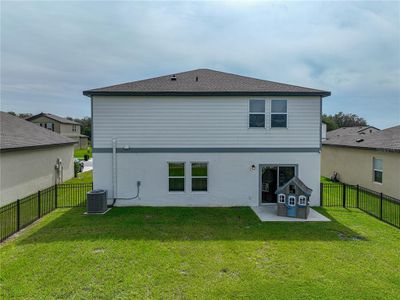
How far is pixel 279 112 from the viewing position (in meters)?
11.6

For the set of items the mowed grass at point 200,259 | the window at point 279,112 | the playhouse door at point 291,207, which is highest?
the window at point 279,112

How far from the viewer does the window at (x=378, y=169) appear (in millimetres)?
14697

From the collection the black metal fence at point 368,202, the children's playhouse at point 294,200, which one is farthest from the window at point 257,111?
the black metal fence at point 368,202

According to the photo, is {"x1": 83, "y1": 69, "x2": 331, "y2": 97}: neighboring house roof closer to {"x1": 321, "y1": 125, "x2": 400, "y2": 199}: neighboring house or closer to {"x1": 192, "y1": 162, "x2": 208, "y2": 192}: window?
{"x1": 192, "y1": 162, "x2": 208, "y2": 192}: window

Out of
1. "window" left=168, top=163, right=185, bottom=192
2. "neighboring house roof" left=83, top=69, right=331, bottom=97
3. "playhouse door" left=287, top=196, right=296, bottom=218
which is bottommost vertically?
"playhouse door" left=287, top=196, right=296, bottom=218

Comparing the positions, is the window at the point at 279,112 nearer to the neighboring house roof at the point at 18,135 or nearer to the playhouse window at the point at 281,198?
the playhouse window at the point at 281,198

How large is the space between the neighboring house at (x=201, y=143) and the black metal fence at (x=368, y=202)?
165cm

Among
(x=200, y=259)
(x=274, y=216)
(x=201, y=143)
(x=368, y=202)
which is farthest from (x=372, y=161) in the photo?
(x=200, y=259)

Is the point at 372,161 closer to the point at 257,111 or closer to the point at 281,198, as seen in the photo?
the point at 281,198

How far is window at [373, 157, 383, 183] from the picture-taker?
14.7m

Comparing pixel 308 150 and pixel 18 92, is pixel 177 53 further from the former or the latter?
pixel 18 92

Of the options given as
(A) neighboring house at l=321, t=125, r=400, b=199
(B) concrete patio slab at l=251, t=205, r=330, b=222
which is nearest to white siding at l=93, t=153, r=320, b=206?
(B) concrete patio slab at l=251, t=205, r=330, b=222

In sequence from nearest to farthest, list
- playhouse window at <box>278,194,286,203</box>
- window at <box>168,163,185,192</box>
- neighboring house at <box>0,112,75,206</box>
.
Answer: playhouse window at <box>278,194,286,203</box>, window at <box>168,163,185,192</box>, neighboring house at <box>0,112,75,206</box>

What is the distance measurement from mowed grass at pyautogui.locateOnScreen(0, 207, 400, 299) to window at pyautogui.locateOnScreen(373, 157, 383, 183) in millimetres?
6556
